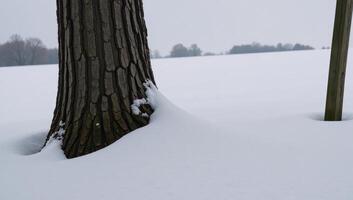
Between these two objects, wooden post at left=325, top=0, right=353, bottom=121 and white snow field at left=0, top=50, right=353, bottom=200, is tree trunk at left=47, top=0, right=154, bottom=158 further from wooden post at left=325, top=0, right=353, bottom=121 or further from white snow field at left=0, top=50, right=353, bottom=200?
wooden post at left=325, top=0, right=353, bottom=121

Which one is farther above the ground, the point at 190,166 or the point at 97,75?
the point at 97,75

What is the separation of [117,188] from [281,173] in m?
0.58

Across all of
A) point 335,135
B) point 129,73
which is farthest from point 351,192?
point 129,73

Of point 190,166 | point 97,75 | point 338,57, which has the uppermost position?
point 338,57

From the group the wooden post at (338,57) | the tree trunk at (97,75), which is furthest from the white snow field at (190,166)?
the wooden post at (338,57)

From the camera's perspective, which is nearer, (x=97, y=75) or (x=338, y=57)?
(x=97, y=75)

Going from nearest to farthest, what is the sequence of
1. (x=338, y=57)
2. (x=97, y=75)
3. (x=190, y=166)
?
(x=190, y=166)
(x=97, y=75)
(x=338, y=57)

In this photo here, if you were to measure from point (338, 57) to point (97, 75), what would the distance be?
1586 millimetres

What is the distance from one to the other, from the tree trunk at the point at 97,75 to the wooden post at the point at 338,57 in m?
1.30

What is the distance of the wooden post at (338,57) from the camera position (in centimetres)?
198

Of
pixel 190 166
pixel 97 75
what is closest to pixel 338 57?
pixel 190 166

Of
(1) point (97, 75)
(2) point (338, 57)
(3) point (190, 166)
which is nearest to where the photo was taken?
(3) point (190, 166)

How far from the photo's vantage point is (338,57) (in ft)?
6.69

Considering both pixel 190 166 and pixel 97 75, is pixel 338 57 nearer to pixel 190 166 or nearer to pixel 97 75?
pixel 190 166
